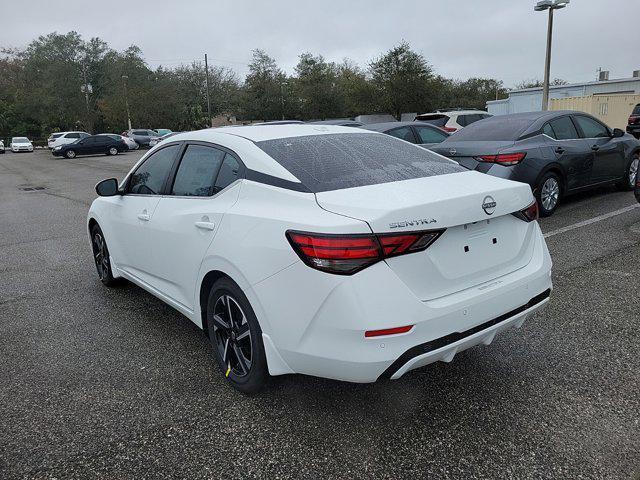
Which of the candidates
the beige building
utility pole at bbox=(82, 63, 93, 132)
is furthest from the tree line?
the beige building

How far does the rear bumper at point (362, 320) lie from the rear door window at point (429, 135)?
8.49 metres

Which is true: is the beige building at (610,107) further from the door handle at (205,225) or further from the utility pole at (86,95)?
the utility pole at (86,95)

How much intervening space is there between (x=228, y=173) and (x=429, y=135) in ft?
28.1

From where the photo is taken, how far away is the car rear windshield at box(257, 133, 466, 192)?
111 inches

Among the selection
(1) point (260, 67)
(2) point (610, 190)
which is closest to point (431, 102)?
(1) point (260, 67)

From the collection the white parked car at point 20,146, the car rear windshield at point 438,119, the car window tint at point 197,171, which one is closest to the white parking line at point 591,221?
the car window tint at point 197,171

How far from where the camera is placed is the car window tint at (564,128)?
7.65 m

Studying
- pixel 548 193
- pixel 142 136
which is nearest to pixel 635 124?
pixel 548 193

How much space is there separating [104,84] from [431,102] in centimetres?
3953

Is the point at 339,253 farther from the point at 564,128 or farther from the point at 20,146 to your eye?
the point at 20,146

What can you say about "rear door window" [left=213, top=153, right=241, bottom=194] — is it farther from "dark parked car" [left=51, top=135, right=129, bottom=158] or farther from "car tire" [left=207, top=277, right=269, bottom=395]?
"dark parked car" [left=51, top=135, right=129, bottom=158]

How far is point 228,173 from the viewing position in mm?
3129

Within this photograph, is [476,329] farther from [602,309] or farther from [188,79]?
[188,79]

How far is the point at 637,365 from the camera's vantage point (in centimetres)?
321
